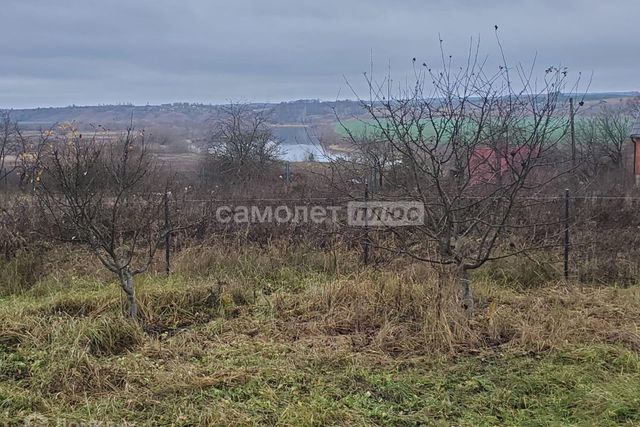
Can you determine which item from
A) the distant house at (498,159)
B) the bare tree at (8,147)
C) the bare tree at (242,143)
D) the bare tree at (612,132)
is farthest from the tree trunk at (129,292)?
the bare tree at (612,132)

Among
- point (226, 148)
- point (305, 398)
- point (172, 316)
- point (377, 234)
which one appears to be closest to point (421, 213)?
point (377, 234)

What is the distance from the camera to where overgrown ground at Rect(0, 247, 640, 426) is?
3330mm

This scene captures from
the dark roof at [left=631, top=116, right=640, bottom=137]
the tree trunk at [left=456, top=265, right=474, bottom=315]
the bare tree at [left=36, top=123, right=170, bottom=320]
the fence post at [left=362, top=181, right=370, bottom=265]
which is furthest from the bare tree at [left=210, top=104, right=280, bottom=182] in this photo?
the tree trunk at [left=456, top=265, right=474, bottom=315]

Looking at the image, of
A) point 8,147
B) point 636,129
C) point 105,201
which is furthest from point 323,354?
point 636,129

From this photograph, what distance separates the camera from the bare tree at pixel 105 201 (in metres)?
5.02

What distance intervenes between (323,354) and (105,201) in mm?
4476

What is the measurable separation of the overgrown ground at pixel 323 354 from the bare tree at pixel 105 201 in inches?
22.2

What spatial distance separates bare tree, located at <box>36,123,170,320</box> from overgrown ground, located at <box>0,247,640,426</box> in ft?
1.85

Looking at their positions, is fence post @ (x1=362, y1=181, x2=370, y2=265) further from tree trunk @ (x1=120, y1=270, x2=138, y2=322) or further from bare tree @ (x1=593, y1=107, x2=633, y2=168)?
bare tree @ (x1=593, y1=107, x2=633, y2=168)

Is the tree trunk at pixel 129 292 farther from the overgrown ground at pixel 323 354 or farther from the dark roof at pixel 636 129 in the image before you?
the dark roof at pixel 636 129

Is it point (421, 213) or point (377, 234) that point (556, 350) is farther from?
point (377, 234)

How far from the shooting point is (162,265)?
7.47 meters

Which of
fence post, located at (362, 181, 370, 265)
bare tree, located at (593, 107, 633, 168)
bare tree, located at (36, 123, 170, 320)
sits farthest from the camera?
bare tree, located at (593, 107, 633, 168)

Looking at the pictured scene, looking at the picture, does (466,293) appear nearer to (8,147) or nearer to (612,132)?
(8,147)
